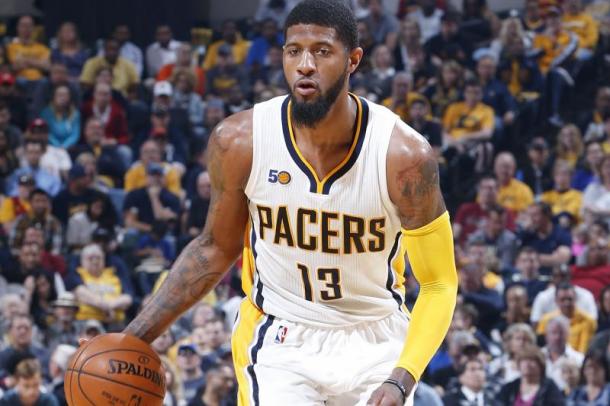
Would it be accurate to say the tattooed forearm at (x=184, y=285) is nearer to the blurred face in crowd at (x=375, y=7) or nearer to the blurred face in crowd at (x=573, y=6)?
the blurred face in crowd at (x=375, y=7)

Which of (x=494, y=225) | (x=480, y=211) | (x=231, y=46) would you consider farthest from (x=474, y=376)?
(x=231, y=46)

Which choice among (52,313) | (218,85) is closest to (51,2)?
(218,85)

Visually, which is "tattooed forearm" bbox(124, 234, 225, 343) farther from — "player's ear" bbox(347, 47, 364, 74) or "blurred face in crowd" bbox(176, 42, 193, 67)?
"blurred face in crowd" bbox(176, 42, 193, 67)

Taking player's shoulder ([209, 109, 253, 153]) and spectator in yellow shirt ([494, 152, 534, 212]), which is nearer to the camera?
player's shoulder ([209, 109, 253, 153])

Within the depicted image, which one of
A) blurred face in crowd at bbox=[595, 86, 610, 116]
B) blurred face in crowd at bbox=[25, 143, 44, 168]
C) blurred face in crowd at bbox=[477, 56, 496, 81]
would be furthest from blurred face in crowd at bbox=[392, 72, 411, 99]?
blurred face in crowd at bbox=[25, 143, 44, 168]

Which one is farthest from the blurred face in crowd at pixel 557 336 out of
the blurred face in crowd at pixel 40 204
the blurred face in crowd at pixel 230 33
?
the blurred face in crowd at pixel 230 33

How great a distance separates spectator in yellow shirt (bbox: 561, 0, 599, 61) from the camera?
13.3 metres

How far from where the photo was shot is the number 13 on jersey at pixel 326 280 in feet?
14.7

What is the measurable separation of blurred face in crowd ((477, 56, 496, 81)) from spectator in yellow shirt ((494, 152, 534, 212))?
1442 millimetres

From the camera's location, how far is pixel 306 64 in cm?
420

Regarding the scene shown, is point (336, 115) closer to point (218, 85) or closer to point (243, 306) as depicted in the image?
point (243, 306)

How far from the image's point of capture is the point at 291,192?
4.45 meters

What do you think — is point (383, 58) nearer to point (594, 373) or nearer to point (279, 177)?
point (594, 373)

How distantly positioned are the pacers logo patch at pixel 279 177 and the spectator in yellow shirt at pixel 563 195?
711 cm
